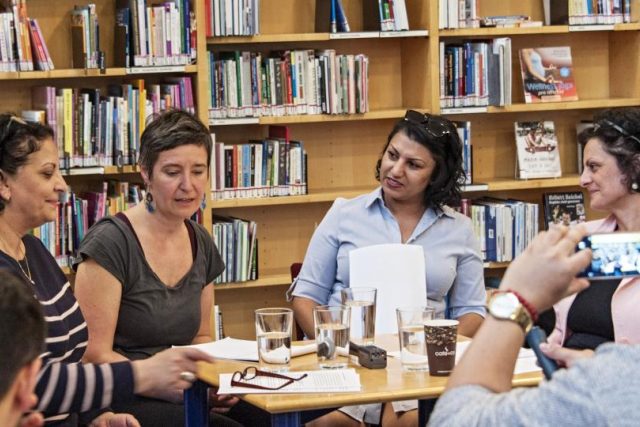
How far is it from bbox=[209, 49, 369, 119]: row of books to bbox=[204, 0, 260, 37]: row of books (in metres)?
0.11

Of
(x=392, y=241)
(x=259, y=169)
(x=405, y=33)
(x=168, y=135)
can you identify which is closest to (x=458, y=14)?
(x=405, y=33)

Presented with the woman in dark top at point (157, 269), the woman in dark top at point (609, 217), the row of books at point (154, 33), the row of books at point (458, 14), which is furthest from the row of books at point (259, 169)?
the woman in dark top at point (609, 217)

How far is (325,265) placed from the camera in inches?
138

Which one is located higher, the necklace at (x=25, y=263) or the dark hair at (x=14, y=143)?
the dark hair at (x=14, y=143)

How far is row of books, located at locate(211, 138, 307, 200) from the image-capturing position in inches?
187

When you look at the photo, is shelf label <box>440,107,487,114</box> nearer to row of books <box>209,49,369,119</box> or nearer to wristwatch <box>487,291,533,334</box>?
row of books <box>209,49,369,119</box>

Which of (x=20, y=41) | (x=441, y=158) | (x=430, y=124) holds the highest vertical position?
(x=20, y=41)

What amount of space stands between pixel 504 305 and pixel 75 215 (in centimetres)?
342

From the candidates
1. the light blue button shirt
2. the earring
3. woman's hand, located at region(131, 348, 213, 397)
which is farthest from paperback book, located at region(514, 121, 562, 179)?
woman's hand, located at region(131, 348, 213, 397)

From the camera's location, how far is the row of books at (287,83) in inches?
187

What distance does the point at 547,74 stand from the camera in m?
5.27

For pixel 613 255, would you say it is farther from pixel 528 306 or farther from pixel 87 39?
pixel 87 39

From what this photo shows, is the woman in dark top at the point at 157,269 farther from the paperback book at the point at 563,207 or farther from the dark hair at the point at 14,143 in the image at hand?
the paperback book at the point at 563,207

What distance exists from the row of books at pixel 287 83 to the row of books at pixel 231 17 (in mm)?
109
